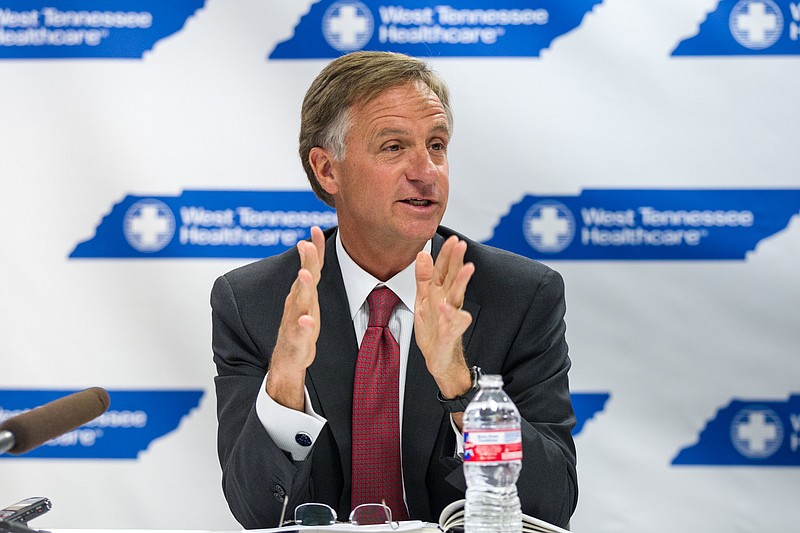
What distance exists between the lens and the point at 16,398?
10.7 feet

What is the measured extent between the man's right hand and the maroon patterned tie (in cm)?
27

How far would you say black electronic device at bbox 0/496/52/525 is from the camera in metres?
1.43

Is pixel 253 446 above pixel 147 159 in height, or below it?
below

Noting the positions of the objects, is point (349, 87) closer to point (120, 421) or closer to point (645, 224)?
point (645, 224)

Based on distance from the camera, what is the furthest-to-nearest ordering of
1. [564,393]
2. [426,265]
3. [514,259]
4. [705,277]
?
[705,277], [514,259], [564,393], [426,265]

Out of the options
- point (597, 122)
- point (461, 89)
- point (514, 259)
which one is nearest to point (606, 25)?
point (597, 122)

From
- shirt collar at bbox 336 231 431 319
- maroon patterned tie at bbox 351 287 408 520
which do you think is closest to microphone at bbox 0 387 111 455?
maroon patterned tie at bbox 351 287 408 520

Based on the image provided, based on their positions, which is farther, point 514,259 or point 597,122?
point 597,122

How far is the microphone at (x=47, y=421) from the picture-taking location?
125 centimetres

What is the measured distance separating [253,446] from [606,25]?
1933mm

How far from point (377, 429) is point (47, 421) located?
1.02m

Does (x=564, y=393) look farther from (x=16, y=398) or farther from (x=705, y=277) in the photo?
(x=16, y=398)

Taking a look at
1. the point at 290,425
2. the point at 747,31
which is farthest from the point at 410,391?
the point at 747,31

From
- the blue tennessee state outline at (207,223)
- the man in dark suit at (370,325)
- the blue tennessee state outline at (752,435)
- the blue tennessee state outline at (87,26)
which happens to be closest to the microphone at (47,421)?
the man in dark suit at (370,325)
